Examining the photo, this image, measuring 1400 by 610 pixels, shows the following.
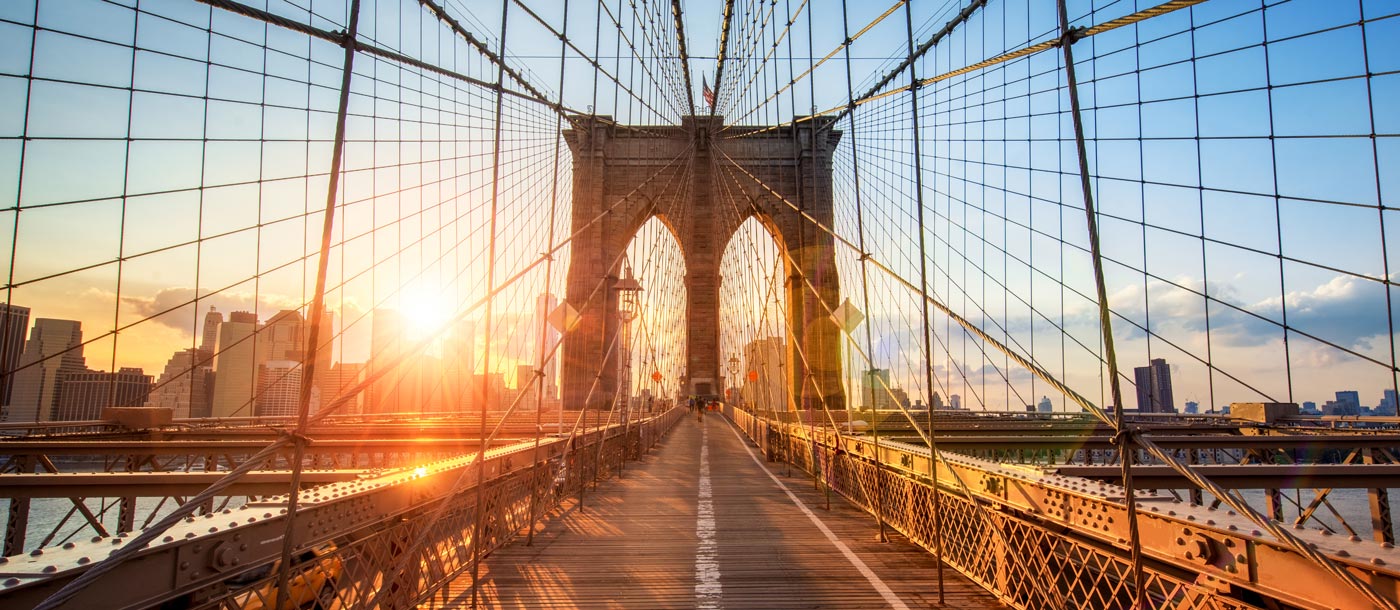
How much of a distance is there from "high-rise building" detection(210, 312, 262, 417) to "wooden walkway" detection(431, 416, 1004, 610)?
21.2 feet

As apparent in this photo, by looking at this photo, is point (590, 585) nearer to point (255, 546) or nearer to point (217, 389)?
point (255, 546)

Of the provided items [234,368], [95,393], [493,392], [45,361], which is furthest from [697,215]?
[45,361]

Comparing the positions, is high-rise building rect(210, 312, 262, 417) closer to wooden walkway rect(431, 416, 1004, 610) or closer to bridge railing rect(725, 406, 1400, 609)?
wooden walkway rect(431, 416, 1004, 610)

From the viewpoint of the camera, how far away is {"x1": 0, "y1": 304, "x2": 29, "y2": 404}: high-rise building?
18.4 ft

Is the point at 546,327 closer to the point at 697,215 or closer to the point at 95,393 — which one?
the point at 95,393

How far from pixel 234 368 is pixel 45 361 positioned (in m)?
6.31

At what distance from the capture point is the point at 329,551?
3035mm

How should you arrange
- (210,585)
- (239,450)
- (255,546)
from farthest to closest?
(239,450)
(255,546)
(210,585)

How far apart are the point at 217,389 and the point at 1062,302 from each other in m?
17.3

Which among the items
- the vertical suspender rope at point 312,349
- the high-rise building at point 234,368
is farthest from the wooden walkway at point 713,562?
the high-rise building at point 234,368

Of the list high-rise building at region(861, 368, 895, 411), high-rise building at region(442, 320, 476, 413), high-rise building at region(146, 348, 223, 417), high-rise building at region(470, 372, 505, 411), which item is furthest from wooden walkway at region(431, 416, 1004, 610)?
high-rise building at region(470, 372, 505, 411)

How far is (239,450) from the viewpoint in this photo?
999 cm

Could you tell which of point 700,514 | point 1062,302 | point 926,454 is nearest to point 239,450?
point 700,514

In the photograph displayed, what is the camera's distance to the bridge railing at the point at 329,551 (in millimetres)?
2039
